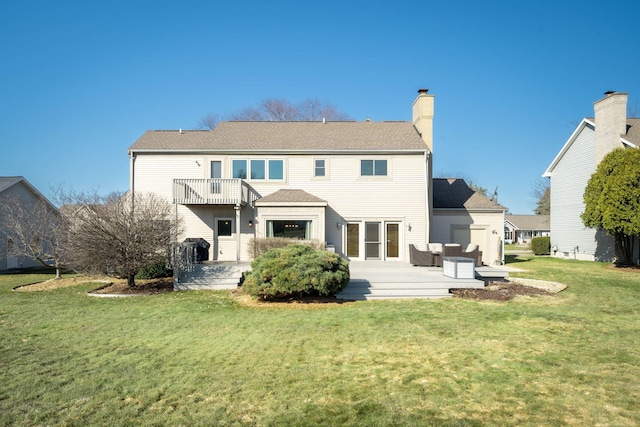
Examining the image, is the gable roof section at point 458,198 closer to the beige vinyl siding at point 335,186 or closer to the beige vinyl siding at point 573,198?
the beige vinyl siding at point 335,186

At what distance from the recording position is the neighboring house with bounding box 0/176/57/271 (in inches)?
826

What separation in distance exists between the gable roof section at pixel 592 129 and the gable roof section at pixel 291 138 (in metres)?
11.5

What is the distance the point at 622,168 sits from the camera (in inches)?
721

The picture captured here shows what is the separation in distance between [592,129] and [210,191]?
22.1 meters

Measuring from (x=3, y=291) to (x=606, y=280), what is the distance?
21935mm

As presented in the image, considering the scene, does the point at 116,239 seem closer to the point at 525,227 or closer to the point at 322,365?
the point at 322,365

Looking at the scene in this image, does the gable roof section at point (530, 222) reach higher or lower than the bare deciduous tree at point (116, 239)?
higher

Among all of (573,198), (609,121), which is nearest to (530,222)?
(573,198)

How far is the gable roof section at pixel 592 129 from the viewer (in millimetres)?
20281

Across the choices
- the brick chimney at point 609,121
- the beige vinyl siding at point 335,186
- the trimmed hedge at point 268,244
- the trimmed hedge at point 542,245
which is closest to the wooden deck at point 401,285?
the trimmed hedge at point 268,244

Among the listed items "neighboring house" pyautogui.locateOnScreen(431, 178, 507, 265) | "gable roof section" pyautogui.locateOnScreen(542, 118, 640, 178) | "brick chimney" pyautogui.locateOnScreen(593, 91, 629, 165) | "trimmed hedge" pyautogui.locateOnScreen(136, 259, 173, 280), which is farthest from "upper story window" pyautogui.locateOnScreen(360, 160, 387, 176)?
"brick chimney" pyautogui.locateOnScreen(593, 91, 629, 165)

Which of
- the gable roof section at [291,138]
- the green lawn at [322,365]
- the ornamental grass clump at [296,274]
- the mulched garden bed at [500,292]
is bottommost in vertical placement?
the green lawn at [322,365]

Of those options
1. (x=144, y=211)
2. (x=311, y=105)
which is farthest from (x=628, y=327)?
(x=311, y=105)

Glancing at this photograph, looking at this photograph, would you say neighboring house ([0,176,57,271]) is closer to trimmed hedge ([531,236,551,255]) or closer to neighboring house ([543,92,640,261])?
neighboring house ([543,92,640,261])
